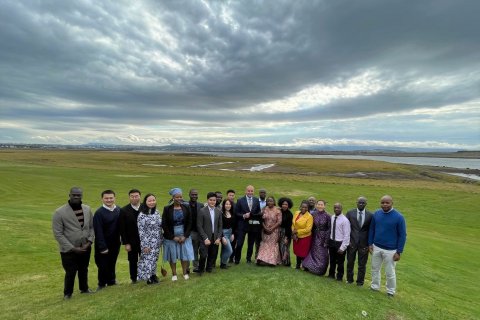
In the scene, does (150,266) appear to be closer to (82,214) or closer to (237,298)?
(82,214)

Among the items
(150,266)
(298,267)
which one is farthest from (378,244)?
(150,266)

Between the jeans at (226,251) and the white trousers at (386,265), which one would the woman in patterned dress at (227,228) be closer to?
the jeans at (226,251)

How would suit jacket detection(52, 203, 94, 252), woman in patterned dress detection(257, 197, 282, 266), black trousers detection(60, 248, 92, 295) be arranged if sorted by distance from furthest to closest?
1. woman in patterned dress detection(257, 197, 282, 266)
2. black trousers detection(60, 248, 92, 295)
3. suit jacket detection(52, 203, 94, 252)

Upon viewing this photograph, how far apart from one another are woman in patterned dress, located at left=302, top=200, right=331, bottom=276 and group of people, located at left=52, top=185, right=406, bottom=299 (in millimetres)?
32

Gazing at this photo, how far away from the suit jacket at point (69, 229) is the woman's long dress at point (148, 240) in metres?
1.37

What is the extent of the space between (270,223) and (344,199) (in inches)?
1081

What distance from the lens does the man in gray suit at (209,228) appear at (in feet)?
30.7

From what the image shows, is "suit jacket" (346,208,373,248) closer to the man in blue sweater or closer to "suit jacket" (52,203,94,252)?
the man in blue sweater

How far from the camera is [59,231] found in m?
7.88

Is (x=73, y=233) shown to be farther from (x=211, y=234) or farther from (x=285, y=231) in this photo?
(x=285, y=231)

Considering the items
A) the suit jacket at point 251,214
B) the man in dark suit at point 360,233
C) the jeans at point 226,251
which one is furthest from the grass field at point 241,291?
the suit jacket at point 251,214

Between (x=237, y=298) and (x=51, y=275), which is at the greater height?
(x=237, y=298)

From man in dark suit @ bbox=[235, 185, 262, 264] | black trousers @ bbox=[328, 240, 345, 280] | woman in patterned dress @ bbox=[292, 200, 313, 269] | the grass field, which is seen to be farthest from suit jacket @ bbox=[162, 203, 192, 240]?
black trousers @ bbox=[328, 240, 345, 280]

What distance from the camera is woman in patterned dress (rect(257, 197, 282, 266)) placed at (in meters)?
10.1
